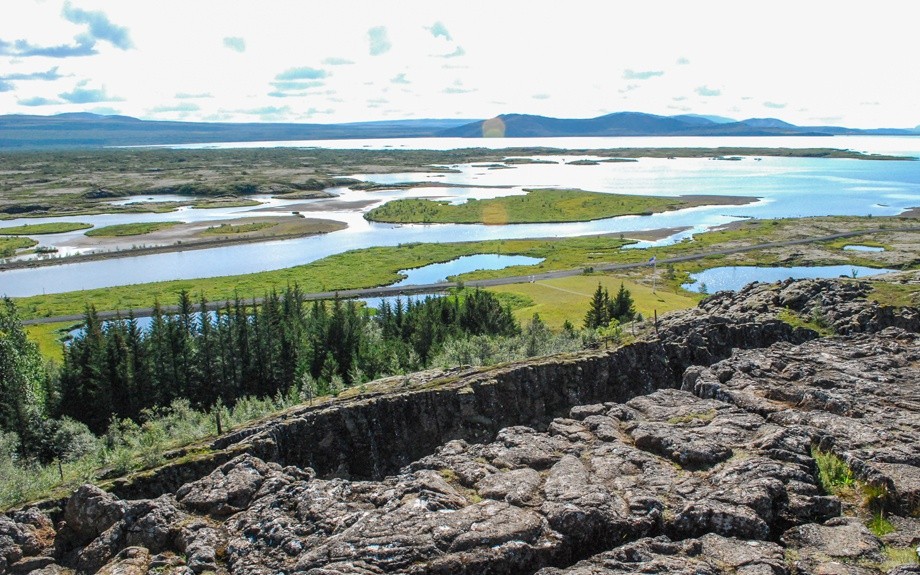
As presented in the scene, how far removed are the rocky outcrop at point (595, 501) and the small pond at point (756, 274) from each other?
9721 centimetres

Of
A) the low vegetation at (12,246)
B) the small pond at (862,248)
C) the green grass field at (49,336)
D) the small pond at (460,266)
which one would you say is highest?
the low vegetation at (12,246)

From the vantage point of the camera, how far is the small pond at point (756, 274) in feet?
469

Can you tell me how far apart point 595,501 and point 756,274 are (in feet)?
454

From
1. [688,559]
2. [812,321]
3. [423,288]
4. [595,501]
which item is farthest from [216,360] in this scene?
[688,559]

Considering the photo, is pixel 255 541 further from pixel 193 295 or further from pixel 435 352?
pixel 193 295

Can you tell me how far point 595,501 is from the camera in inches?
1114

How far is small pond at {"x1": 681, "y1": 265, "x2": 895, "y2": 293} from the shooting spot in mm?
143000

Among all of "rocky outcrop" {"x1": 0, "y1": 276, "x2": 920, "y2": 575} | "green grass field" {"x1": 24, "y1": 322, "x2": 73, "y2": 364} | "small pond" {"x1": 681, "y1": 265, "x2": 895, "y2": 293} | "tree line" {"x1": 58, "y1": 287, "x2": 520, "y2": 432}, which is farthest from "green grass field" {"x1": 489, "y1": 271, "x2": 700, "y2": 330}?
"green grass field" {"x1": 24, "y1": 322, "x2": 73, "y2": 364}

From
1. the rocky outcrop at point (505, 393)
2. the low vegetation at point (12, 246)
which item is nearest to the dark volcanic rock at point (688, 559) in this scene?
the rocky outcrop at point (505, 393)

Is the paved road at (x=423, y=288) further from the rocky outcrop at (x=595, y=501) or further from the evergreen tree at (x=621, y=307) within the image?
the rocky outcrop at (x=595, y=501)

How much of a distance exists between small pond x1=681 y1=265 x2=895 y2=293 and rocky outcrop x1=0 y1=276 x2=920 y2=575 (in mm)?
97208

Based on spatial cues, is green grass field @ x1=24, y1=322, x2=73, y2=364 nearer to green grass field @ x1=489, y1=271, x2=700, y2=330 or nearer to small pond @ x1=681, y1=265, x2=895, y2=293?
green grass field @ x1=489, y1=271, x2=700, y2=330

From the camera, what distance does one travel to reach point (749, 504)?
27.8 metres

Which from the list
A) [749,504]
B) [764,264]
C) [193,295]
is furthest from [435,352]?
[764,264]
